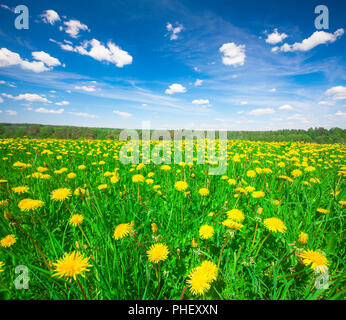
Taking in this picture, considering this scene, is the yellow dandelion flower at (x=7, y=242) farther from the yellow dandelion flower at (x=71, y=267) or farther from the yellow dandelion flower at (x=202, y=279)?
the yellow dandelion flower at (x=202, y=279)

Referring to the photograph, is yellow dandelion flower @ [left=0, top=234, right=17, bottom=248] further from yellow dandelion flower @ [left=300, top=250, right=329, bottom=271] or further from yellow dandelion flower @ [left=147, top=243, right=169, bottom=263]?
yellow dandelion flower @ [left=300, top=250, right=329, bottom=271]

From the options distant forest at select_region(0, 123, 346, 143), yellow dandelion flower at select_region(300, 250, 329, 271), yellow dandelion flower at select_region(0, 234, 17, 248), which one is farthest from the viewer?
distant forest at select_region(0, 123, 346, 143)

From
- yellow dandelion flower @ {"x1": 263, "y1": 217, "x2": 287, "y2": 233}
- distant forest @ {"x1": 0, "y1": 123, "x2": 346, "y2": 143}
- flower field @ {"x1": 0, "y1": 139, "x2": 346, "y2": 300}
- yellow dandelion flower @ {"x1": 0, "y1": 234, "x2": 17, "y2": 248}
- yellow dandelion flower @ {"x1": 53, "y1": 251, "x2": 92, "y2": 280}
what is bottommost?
flower field @ {"x1": 0, "y1": 139, "x2": 346, "y2": 300}

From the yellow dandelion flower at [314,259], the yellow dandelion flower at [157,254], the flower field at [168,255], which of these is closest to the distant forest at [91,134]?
the flower field at [168,255]

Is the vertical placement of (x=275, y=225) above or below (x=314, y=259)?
above

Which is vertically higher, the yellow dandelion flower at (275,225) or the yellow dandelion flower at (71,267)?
the yellow dandelion flower at (275,225)

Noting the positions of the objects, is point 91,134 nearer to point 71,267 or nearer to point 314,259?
point 71,267

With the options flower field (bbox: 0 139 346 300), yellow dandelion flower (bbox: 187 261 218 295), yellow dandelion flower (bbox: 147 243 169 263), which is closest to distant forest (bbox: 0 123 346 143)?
flower field (bbox: 0 139 346 300)

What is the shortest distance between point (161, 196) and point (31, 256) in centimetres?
128

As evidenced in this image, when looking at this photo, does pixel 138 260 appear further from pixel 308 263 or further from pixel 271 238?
pixel 271 238

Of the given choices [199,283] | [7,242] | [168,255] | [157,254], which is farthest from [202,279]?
[7,242]

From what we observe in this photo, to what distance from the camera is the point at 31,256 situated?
41.9 inches
